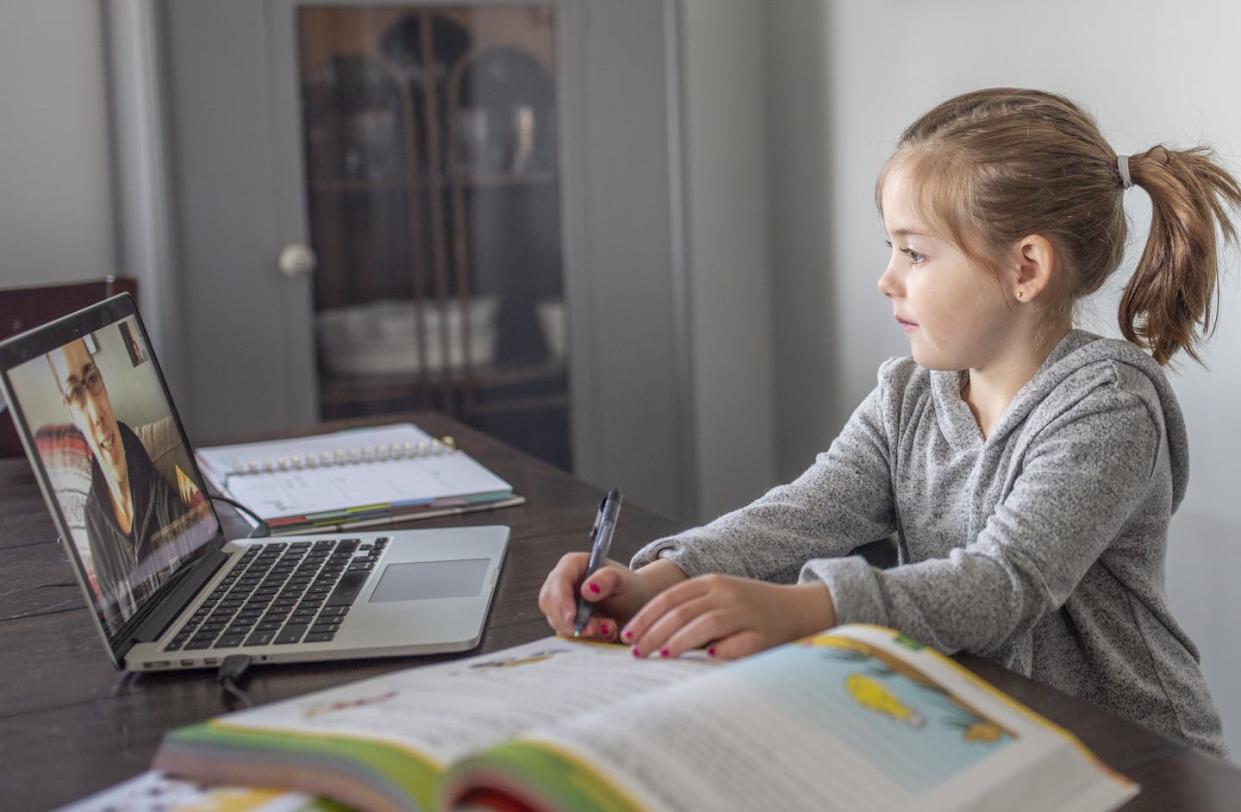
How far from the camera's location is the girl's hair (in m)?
1.17

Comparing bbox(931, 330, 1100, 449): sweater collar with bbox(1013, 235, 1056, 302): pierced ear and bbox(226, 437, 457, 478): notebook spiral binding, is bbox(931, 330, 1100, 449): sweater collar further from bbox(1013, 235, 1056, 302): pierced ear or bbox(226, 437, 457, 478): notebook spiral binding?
bbox(226, 437, 457, 478): notebook spiral binding

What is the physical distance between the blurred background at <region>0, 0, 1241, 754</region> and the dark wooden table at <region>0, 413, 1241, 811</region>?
140 centimetres

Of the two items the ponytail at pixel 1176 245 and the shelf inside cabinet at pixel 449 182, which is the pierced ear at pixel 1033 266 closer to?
the ponytail at pixel 1176 245

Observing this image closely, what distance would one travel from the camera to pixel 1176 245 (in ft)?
3.92

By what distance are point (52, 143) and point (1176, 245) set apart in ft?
7.08

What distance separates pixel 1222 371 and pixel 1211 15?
18.7 inches

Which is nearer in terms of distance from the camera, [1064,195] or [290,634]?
[290,634]

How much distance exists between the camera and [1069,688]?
1.09m

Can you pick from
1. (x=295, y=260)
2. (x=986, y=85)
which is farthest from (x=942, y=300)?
(x=295, y=260)

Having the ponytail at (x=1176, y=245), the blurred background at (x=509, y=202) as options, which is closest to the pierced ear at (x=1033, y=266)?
the ponytail at (x=1176, y=245)

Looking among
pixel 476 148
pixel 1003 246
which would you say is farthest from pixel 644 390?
pixel 1003 246

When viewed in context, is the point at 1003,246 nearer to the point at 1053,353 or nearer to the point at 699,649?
the point at 1053,353

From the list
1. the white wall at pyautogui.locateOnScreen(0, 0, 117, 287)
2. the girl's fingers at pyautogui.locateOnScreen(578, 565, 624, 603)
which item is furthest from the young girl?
the white wall at pyautogui.locateOnScreen(0, 0, 117, 287)

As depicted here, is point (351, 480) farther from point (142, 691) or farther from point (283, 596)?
point (142, 691)
